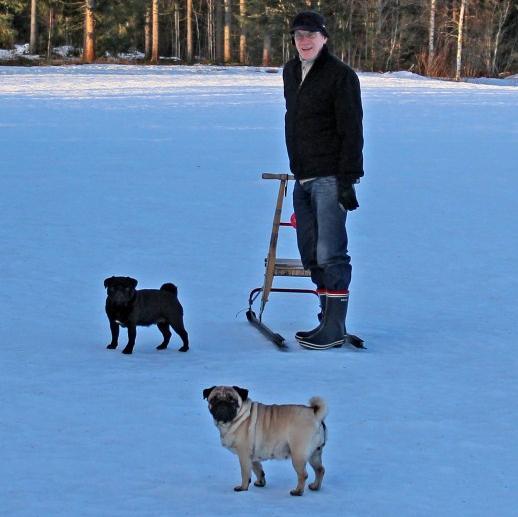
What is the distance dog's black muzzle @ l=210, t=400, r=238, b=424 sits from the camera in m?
4.00

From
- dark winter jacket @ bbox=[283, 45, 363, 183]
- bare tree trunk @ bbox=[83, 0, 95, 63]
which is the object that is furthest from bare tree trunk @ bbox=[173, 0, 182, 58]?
dark winter jacket @ bbox=[283, 45, 363, 183]

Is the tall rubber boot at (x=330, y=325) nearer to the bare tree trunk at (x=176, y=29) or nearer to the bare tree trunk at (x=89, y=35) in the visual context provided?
the bare tree trunk at (x=89, y=35)

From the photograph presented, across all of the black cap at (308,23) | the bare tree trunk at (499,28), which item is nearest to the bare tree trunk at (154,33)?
the bare tree trunk at (499,28)

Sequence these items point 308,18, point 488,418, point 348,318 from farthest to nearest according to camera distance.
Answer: point 348,318
point 308,18
point 488,418

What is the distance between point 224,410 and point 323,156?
2.76m

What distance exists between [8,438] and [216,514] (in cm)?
123

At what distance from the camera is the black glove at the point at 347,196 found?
250 inches

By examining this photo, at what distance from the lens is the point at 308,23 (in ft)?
20.6

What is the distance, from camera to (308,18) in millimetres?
6312

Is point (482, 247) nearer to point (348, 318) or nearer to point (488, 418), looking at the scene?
point (348, 318)

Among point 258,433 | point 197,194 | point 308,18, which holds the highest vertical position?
point 308,18

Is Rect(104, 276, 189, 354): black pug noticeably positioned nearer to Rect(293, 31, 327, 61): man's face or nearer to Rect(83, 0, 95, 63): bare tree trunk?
Rect(293, 31, 327, 61): man's face

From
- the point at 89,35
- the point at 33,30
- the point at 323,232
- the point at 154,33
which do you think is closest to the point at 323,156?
the point at 323,232

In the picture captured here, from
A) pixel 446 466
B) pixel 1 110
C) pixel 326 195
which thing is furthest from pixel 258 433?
pixel 1 110
